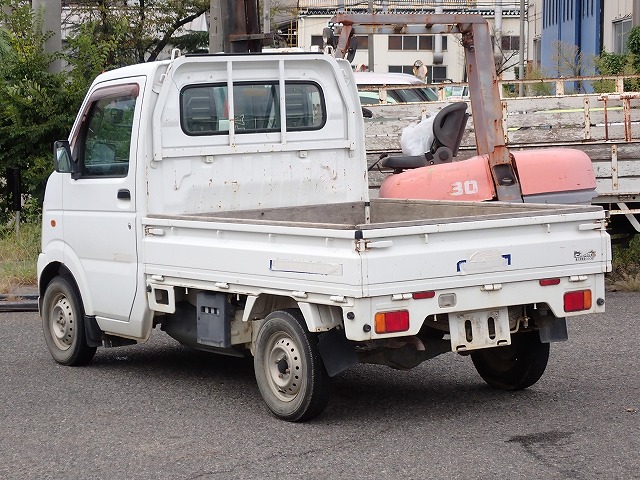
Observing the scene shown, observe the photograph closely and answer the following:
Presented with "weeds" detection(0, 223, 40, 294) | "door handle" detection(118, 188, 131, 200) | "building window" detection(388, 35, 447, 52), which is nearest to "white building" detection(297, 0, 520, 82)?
"building window" detection(388, 35, 447, 52)

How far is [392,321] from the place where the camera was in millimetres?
7004

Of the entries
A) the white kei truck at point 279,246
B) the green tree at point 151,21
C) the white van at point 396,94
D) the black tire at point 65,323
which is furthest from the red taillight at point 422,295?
the green tree at point 151,21

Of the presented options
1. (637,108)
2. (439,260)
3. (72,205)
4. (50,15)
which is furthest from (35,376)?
(50,15)

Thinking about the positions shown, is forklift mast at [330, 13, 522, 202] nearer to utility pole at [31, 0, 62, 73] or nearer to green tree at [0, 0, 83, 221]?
green tree at [0, 0, 83, 221]

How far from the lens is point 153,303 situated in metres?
8.66

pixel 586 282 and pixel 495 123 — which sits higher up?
pixel 495 123

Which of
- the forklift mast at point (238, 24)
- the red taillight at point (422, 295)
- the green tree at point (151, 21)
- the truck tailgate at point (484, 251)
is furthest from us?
the green tree at point (151, 21)

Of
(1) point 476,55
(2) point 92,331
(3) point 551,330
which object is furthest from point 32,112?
(3) point 551,330

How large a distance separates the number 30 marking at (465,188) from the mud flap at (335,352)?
508 centimetres

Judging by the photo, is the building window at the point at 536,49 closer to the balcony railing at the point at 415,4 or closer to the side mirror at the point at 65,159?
the balcony railing at the point at 415,4

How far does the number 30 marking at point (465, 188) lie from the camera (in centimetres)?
1219

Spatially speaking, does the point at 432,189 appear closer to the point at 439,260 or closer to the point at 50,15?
the point at 439,260

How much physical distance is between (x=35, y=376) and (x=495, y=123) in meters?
5.60

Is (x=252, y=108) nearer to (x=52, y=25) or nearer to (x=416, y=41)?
(x=52, y=25)
